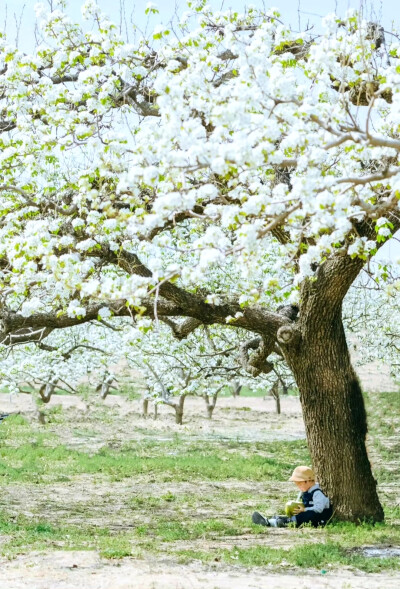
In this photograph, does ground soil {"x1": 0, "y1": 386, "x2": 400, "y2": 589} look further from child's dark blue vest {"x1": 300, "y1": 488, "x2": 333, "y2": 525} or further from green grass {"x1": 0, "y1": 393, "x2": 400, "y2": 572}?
child's dark blue vest {"x1": 300, "y1": 488, "x2": 333, "y2": 525}

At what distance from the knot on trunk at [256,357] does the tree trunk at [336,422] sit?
1.47 m

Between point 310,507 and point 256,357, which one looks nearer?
point 310,507

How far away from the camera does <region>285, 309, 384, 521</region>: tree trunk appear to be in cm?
1197

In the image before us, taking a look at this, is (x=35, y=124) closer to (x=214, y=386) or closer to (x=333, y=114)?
(x=333, y=114)

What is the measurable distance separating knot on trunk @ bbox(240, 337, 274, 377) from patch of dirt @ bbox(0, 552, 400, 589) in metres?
5.18

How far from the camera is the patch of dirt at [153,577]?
7871 mm

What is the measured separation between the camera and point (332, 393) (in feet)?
39.4

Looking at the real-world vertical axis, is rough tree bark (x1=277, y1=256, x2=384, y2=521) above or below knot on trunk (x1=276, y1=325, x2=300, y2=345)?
below

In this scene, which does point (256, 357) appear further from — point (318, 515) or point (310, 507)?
point (318, 515)

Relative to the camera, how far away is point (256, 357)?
13812 mm

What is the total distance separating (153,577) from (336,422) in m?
4.76

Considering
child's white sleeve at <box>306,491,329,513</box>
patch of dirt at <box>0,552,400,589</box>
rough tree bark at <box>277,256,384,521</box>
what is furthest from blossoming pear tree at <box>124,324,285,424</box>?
patch of dirt at <box>0,552,400,589</box>

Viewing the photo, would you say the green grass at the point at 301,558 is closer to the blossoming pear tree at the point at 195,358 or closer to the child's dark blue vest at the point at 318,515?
the child's dark blue vest at the point at 318,515

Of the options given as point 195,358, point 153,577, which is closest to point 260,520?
point 153,577
